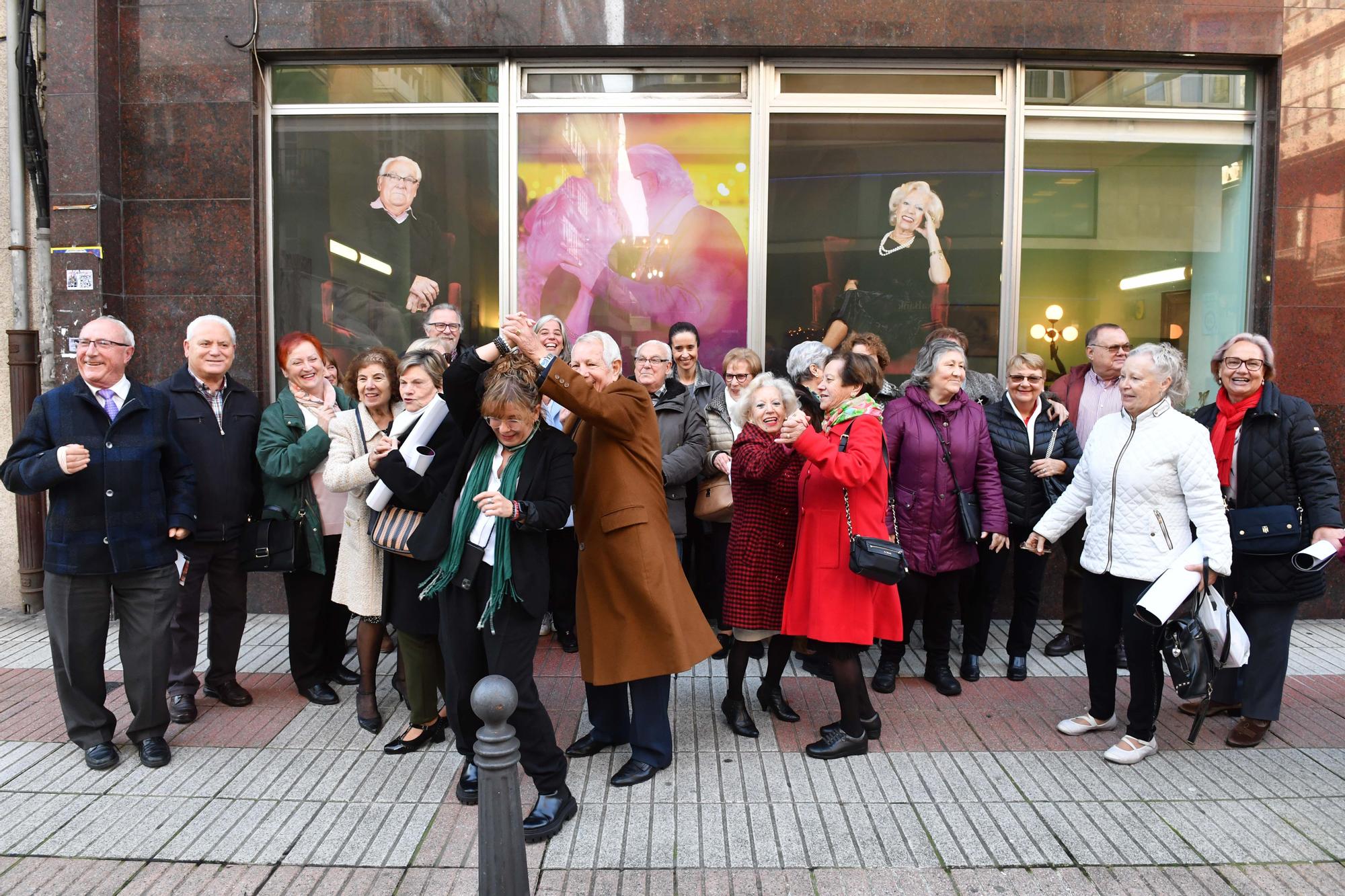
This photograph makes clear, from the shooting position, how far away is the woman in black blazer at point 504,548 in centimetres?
364

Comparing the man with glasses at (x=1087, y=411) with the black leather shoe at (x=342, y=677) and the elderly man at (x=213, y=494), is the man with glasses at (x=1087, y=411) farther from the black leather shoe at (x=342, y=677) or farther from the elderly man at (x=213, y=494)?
the elderly man at (x=213, y=494)

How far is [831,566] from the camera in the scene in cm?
432

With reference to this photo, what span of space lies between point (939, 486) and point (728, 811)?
2.32 meters

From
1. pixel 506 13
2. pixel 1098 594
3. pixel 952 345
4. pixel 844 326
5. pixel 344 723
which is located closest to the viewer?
pixel 1098 594

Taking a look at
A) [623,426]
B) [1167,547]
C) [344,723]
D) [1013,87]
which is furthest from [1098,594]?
[1013,87]

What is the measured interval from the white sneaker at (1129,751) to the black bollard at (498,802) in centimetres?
305

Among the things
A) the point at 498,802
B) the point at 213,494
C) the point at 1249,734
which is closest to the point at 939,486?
the point at 1249,734

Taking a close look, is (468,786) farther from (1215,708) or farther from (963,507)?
(1215,708)

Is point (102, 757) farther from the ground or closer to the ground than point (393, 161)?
closer to the ground

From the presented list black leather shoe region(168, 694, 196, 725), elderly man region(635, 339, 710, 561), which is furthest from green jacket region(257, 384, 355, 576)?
elderly man region(635, 339, 710, 561)

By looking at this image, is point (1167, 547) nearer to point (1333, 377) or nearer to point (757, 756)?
point (757, 756)

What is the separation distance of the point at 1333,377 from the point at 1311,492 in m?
3.10

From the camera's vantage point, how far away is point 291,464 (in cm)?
494

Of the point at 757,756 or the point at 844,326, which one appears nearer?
the point at 757,756
